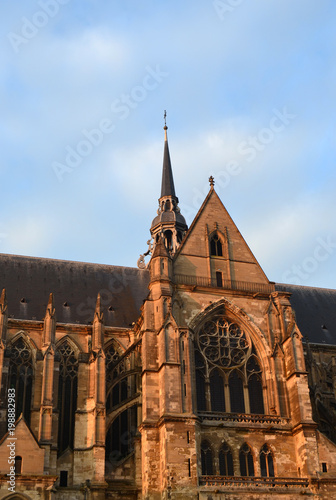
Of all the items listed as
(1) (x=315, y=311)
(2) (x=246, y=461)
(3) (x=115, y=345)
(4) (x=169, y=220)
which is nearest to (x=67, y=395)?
(3) (x=115, y=345)

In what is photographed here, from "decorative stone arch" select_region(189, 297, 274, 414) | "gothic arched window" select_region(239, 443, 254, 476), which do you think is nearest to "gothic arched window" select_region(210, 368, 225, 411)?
"decorative stone arch" select_region(189, 297, 274, 414)

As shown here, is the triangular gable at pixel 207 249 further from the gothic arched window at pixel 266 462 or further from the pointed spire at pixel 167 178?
the pointed spire at pixel 167 178

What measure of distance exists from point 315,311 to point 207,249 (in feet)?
37.3

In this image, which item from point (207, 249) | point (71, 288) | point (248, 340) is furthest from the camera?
point (71, 288)

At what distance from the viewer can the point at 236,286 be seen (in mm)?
32312

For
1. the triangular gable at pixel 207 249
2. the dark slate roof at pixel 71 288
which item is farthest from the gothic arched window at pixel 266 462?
the dark slate roof at pixel 71 288

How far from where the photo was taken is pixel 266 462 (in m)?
28.2

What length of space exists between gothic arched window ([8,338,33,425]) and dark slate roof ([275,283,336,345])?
15.1 metres

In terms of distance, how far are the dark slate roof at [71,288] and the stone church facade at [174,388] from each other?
11 centimetres

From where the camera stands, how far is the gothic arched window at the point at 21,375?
31.2 meters

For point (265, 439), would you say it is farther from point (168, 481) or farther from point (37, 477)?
point (37, 477)

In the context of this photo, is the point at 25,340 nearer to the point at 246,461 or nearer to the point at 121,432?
the point at 121,432

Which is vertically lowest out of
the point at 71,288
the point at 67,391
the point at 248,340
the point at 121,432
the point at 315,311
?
the point at 121,432

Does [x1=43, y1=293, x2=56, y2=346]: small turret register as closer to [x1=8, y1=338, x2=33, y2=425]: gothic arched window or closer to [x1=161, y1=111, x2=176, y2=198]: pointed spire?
[x1=8, y1=338, x2=33, y2=425]: gothic arched window
